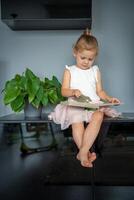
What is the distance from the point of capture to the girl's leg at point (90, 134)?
1.27 m

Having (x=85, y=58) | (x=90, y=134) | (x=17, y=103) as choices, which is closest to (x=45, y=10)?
(x=85, y=58)

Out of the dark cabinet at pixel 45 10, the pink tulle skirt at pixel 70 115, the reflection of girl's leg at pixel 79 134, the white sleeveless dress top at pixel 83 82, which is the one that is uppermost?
the dark cabinet at pixel 45 10

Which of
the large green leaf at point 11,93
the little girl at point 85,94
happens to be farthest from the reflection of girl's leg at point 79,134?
the large green leaf at point 11,93

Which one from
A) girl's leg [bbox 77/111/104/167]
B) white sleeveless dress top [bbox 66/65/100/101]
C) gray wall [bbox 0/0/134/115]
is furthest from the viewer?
gray wall [bbox 0/0/134/115]

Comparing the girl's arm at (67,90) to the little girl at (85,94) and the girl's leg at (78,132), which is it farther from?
the girl's leg at (78,132)

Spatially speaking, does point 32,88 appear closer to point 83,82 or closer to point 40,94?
point 40,94

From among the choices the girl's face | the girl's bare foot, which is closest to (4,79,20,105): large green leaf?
the girl's face

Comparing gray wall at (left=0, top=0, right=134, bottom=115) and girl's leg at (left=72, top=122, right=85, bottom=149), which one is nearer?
girl's leg at (left=72, top=122, right=85, bottom=149)

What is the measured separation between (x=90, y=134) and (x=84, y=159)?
0.40 ft

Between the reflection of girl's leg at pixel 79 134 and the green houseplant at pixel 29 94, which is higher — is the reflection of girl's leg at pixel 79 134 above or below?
below

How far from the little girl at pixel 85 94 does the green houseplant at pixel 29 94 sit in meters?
0.12

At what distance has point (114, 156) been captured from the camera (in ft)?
4.46

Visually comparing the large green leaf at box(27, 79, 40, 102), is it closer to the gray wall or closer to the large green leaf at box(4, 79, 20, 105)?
the large green leaf at box(4, 79, 20, 105)

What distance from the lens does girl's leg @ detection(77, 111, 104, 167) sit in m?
1.27
